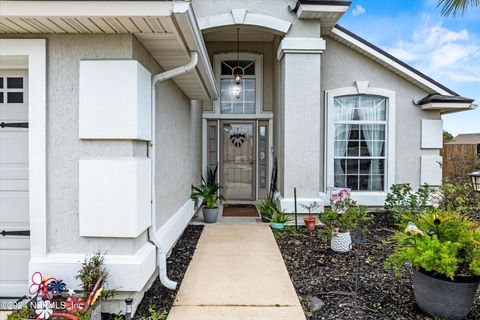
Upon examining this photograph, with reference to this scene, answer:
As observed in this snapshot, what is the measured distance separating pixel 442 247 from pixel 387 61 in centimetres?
559

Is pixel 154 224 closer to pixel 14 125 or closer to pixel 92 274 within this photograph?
pixel 92 274

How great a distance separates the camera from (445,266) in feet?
9.10

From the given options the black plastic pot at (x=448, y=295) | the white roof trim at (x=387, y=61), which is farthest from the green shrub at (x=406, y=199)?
the black plastic pot at (x=448, y=295)

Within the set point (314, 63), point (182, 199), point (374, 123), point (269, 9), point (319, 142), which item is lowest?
Answer: point (182, 199)

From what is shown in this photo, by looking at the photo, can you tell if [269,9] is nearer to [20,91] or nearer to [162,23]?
[162,23]

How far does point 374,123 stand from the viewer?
752cm

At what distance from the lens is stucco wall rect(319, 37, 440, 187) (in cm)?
740

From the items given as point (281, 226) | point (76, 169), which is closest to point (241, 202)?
point (281, 226)

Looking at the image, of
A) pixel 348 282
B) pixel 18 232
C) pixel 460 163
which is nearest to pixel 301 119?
pixel 348 282

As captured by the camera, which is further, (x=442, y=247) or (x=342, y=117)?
(x=342, y=117)

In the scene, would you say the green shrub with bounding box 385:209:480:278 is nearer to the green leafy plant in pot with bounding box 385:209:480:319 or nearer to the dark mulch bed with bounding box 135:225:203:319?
the green leafy plant in pot with bounding box 385:209:480:319

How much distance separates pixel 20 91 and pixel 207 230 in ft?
13.1

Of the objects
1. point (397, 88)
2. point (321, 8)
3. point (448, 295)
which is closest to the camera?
point (448, 295)

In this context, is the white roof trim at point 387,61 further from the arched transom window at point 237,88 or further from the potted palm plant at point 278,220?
the potted palm plant at point 278,220
